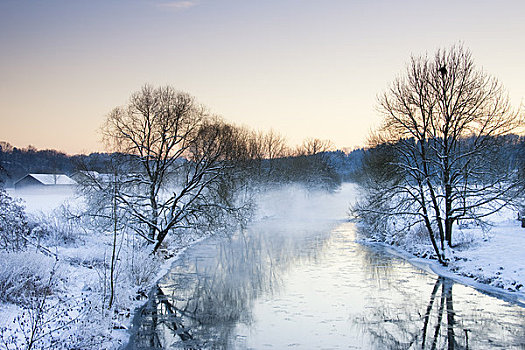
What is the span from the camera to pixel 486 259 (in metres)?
18.9

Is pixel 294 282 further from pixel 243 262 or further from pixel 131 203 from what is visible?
pixel 131 203

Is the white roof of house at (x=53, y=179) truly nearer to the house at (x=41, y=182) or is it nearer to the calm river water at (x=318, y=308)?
the house at (x=41, y=182)

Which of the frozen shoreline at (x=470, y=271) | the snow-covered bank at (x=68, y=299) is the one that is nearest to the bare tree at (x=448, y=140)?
the frozen shoreline at (x=470, y=271)

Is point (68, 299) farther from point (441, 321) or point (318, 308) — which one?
point (441, 321)

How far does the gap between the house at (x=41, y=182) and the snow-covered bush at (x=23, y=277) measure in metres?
63.9

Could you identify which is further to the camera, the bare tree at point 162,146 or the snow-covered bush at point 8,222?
the bare tree at point 162,146

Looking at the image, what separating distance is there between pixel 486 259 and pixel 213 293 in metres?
12.4

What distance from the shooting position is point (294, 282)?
17.7 m

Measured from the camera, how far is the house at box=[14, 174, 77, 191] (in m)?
72.0

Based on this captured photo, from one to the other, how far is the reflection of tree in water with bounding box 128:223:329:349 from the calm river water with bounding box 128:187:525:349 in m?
0.04

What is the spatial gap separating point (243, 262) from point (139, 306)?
9.48 m

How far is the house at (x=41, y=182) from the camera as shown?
236ft

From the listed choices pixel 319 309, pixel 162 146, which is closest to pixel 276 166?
pixel 162 146

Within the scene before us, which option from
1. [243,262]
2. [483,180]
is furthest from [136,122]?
[483,180]
